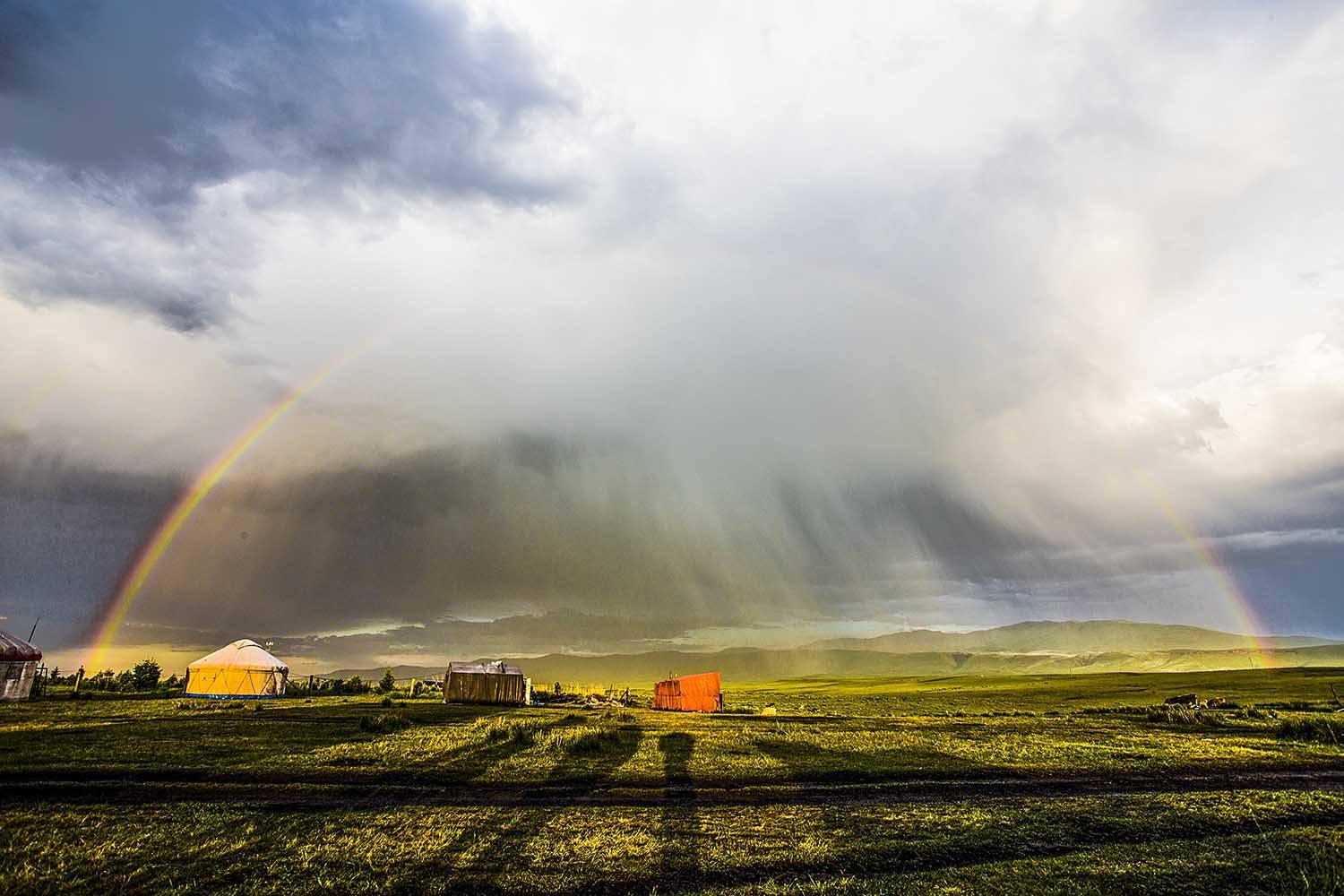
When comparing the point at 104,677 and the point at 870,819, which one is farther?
the point at 104,677

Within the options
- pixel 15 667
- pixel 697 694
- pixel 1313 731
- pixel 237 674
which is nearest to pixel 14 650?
pixel 15 667

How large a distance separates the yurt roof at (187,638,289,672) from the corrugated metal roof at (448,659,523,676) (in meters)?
16.8

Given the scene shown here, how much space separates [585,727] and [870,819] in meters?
25.6

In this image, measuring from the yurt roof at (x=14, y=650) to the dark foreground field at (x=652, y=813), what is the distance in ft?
75.9

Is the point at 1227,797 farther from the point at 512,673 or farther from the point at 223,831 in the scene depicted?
the point at 512,673

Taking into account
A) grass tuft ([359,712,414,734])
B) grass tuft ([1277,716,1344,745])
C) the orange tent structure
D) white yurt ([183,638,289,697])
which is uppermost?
white yurt ([183,638,289,697])

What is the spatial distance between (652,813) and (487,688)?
2146 inches

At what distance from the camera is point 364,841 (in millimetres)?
14844

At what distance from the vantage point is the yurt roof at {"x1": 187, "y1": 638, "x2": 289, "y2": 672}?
64.8 metres

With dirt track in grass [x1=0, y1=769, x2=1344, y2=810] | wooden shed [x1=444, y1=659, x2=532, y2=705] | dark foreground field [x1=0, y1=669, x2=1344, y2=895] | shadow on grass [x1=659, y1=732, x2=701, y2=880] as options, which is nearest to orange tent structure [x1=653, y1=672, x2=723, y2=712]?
wooden shed [x1=444, y1=659, x2=532, y2=705]

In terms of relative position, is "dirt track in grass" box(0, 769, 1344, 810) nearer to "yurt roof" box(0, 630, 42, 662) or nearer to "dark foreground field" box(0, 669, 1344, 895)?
"dark foreground field" box(0, 669, 1344, 895)

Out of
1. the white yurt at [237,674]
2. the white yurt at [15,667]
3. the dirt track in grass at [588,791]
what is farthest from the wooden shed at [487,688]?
the dirt track in grass at [588,791]

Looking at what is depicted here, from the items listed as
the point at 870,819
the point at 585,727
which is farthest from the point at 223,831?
the point at 585,727

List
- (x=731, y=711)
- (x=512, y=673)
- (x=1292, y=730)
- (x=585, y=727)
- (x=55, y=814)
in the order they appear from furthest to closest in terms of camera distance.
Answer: (x=512, y=673)
(x=731, y=711)
(x=585, y=727)
(x=1292, y=730)
(x=55, y=814)
